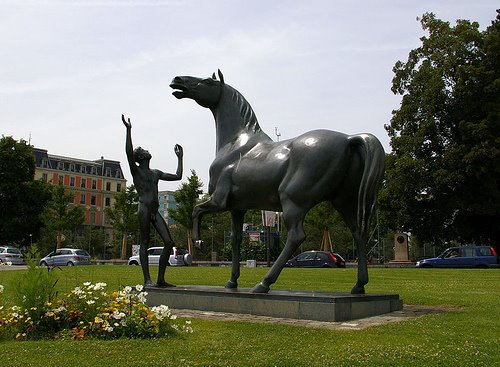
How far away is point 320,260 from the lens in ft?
117

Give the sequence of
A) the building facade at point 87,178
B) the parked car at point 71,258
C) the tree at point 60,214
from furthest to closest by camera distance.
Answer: the building facade at point 87,178, the tree at point 60,214, the parked car at point 71,258

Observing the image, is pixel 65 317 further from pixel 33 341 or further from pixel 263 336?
pixel 263 336

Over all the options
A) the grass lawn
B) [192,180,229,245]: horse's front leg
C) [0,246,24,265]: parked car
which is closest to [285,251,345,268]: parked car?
[0,246,24,265]: parked car

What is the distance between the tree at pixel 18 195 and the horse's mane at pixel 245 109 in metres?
42.2

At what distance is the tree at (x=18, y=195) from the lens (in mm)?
47844

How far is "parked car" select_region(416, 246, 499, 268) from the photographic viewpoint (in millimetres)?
36375

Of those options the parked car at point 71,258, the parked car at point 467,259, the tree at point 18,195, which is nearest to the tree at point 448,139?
the parked car at point 467,259

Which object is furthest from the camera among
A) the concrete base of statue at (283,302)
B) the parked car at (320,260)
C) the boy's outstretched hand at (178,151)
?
the parked car at (320,260)

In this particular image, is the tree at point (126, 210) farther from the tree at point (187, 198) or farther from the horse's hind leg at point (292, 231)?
the horse's hind leg at point (292, 231)

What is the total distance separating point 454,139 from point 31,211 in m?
35.5

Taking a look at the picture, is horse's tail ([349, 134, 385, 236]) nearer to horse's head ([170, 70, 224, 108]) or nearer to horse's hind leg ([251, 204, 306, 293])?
horse's hind leg ([251, 204, 306, 293])

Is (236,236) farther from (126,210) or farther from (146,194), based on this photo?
(126,210)

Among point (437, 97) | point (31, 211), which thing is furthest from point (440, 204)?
point (31, 211)

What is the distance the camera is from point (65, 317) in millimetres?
6887
